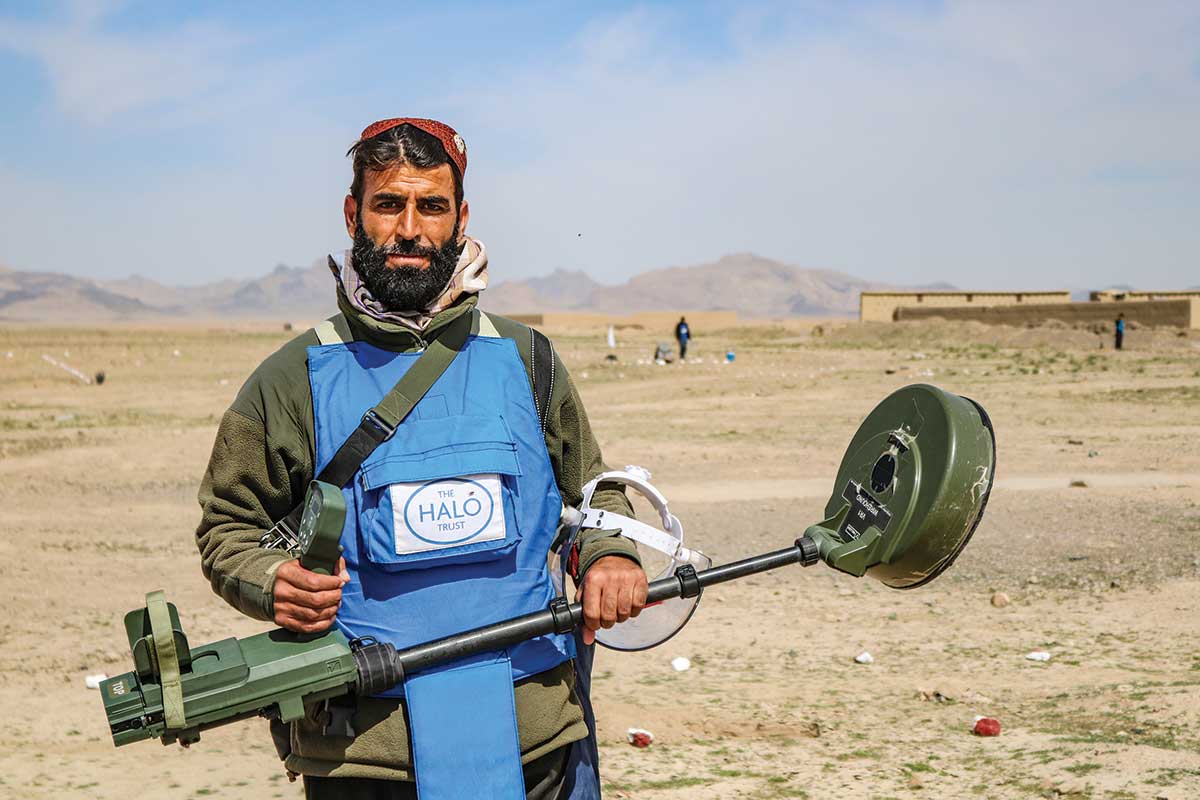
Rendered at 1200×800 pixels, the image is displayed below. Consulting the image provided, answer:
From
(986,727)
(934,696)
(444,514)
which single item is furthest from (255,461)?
(934,696)

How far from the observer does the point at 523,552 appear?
2.29 metres

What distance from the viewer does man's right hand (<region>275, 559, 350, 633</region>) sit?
6.62 ft

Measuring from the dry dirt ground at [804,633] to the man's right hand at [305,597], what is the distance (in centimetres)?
281

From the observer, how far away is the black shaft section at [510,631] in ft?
6.88

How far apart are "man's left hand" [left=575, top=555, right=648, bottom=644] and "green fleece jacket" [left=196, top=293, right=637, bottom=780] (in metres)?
0.06

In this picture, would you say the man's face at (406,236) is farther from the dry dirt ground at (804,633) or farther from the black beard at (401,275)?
the dry dirt ground at (804,633)

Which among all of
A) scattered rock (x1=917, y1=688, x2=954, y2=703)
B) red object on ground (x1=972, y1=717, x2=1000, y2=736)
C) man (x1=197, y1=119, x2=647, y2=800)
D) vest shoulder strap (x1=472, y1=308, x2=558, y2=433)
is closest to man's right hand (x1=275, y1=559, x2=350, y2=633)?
man (x1=197, y1=119, x2=647, y2=800)

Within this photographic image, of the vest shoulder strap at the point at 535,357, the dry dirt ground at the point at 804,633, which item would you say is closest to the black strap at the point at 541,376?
the vest shoulder strap at the point at 535,357

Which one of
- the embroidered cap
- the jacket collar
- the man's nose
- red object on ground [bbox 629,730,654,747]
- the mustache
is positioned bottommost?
red object on ground [bbox 629,730,654,747]

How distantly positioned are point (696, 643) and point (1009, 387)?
15.8 meters

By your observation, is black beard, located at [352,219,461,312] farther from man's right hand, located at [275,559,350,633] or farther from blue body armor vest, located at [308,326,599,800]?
man's right hand, located at [275,559,350,633]

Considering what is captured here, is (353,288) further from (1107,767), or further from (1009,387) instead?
(1009,387)

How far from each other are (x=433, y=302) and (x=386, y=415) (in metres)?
0.29

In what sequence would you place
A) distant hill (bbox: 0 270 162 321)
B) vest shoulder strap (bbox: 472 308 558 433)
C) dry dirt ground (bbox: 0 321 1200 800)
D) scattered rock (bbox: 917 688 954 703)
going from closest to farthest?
vest shoulder strap (bbox: 472 308 558 433), dry dirt ground (bbox: 0 321 1200 800), scattered rock (bbox: 917 688 954 703), distant hill (bbox: 0 270 162 321)
